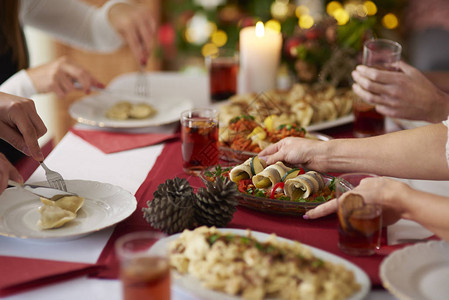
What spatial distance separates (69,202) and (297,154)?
588 mm

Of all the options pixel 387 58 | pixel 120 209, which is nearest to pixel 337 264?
pixel 120 209

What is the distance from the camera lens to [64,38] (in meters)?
2.66

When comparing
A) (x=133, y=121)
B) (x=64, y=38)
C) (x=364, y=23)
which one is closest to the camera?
(x=133, y=121)

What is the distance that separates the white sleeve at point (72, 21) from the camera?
8.18 ft

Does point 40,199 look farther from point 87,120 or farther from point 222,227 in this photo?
point 87,120

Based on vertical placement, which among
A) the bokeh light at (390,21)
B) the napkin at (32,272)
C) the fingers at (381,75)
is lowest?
the napkin at (32,272)

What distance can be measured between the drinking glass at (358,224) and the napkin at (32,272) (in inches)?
19.0

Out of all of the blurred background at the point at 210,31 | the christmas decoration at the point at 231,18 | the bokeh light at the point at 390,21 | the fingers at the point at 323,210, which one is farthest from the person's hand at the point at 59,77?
the bokeh light at the point at 390,21

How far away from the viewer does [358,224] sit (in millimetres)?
1040

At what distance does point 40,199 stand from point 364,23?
1503 mm

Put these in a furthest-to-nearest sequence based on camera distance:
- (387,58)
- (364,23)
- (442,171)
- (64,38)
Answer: (64,38) → (364,23) → (387,58) → (442,171)

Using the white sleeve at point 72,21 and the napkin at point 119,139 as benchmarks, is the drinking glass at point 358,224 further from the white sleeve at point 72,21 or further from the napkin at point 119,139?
the white sleeve at point 72,21

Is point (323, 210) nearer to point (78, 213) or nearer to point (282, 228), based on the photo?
point (282, 228)

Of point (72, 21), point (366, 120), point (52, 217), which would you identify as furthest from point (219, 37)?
point (52, 217)
